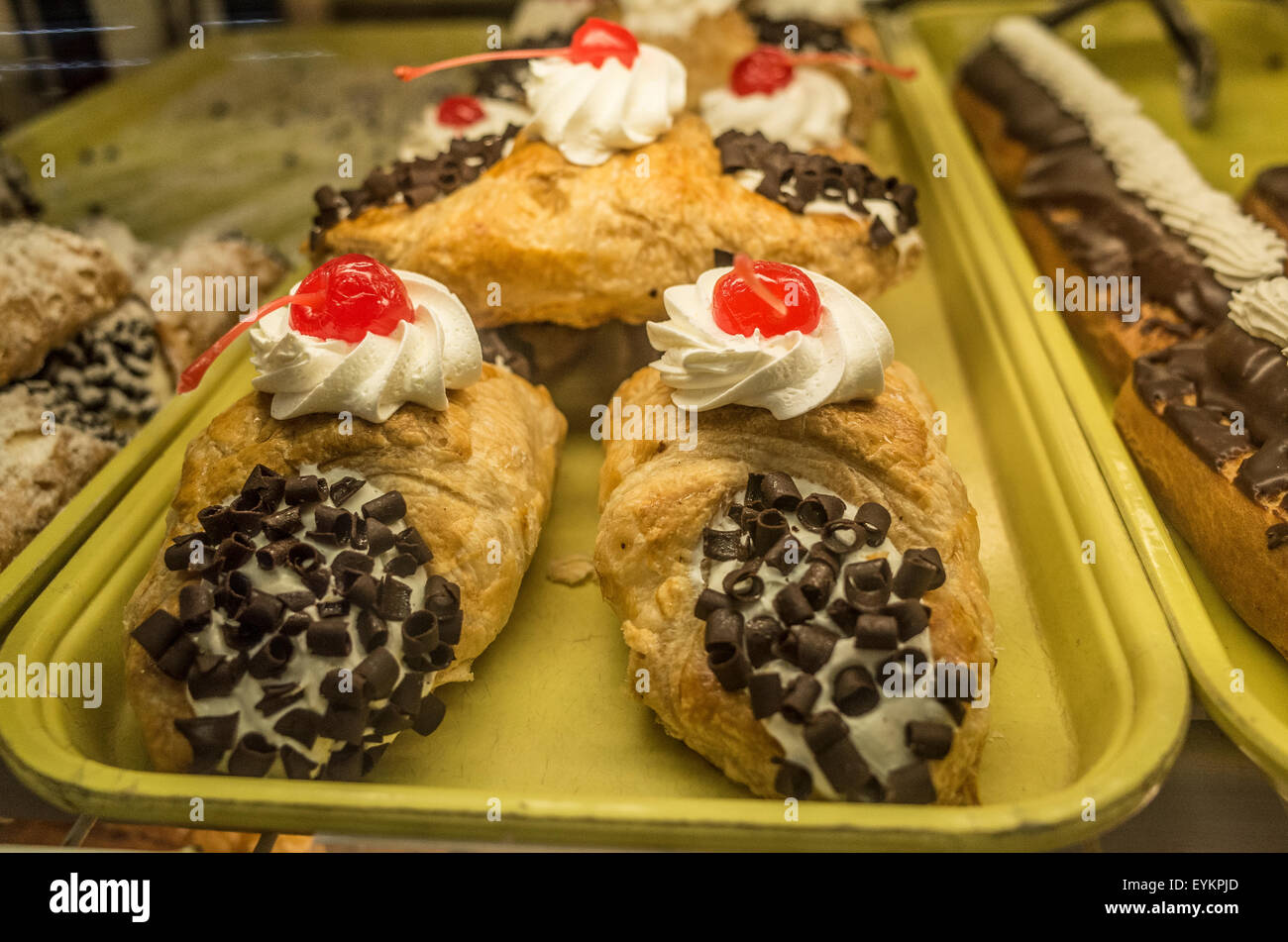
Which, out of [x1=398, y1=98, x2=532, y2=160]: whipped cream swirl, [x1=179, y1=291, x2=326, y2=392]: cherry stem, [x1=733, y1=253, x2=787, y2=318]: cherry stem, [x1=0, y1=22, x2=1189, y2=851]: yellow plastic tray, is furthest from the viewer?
[x1=398, y1=98, x2=532, y2=160]: whipped cream swirl

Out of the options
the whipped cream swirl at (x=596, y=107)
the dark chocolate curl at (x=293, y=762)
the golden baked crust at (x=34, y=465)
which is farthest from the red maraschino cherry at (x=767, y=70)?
the dark chocolate curl at (x=293, y=762)

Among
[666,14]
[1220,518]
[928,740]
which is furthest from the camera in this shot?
[666,14]

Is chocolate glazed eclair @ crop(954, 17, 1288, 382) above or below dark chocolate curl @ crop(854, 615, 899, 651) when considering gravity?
above

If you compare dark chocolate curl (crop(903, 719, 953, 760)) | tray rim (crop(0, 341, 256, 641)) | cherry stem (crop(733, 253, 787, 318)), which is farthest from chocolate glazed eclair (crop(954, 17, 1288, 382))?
tray rim (crop(0, 341, 256, 641))

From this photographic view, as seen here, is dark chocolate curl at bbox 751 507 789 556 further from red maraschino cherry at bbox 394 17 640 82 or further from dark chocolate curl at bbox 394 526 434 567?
red maraschino cherry at bbox 394 17 640 82

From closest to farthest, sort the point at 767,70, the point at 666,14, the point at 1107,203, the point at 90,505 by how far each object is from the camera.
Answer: the point at 90,505 < the point at 1107,203 < the point at 767,70 < the point at 666,14

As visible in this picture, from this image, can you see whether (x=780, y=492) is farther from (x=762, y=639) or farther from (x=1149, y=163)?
(x=1149, y=163)

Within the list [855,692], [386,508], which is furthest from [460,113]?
[855,692]

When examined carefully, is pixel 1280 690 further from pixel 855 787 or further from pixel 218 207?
pixel 218 207
